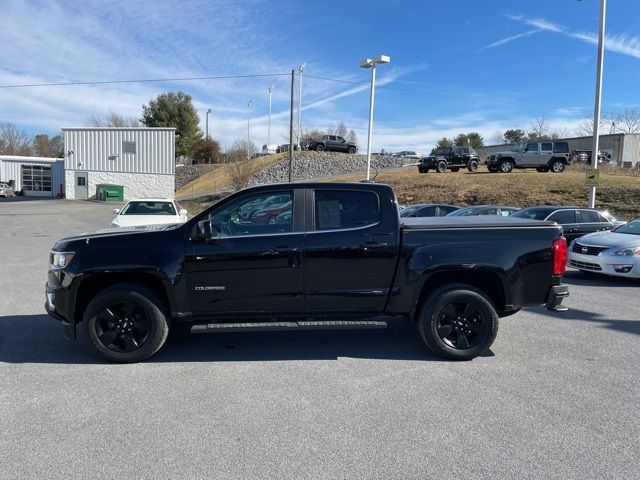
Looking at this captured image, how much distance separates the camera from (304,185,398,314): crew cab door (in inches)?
205

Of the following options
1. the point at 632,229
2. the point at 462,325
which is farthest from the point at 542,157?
the point at 462,325

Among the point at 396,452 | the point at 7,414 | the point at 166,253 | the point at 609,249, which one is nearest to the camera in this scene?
the point at 396,452

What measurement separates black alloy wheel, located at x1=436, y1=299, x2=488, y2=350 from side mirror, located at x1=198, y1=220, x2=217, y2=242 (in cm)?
247

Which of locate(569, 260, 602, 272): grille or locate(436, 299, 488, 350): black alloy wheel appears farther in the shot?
locate(569, 260, 602, 272): grille

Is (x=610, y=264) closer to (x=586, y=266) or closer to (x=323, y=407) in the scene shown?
(x=586, y=266)

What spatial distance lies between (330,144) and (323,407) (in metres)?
50.0

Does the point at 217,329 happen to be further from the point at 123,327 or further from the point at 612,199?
the point at 612,199

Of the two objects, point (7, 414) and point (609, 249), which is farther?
point (609, 249)

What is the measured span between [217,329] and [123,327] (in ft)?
3.14

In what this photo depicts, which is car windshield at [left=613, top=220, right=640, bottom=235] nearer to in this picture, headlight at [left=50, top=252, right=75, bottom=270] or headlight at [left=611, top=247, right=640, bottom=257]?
headlight at [left=611, top=247, right=640, bottom=257]

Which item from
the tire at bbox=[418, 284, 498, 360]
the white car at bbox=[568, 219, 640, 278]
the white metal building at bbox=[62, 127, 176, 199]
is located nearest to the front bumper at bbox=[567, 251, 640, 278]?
the white car at bbox=[568, 219, 640, 278]

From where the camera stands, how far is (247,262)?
512 cm

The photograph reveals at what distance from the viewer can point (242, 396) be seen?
4.34 m

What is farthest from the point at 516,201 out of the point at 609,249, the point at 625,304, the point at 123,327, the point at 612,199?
the point at 123,327
